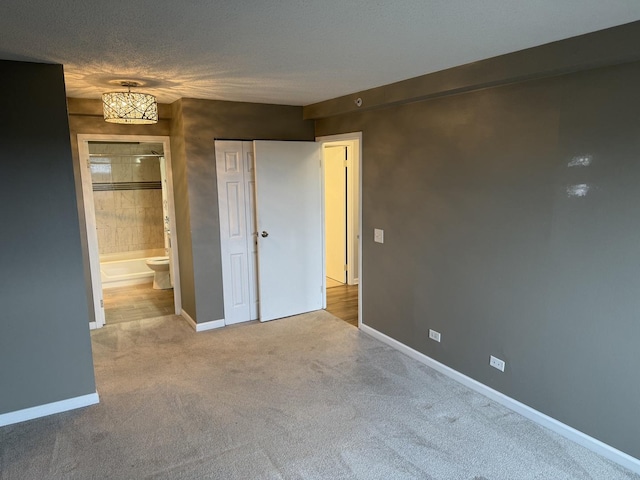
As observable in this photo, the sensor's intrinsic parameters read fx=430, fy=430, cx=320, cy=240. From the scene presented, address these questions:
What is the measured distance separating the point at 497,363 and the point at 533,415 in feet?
1.30

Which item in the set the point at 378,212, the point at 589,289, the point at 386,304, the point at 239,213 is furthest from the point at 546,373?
the point at 239,213

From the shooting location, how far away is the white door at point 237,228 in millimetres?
4527

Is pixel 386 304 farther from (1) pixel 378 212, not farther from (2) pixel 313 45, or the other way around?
(2) pixel 313 45

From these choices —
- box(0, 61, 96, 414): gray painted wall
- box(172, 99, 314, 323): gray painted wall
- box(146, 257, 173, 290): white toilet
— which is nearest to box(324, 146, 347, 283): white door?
box(172, 99, 314, 323): gray painted wall

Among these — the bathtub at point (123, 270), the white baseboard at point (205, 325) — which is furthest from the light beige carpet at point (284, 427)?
the bathtub at point (123, 270)

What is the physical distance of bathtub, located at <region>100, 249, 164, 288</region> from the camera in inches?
257

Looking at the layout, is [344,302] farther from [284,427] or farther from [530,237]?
[530,237]

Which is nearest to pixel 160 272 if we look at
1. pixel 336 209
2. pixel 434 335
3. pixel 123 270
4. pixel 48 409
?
pixel 123 270

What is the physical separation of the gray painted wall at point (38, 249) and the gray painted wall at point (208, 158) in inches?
58.0

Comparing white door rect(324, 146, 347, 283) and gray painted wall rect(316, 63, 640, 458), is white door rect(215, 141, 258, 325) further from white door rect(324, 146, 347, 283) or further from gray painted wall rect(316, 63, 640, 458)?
white door rect(324, 146, 347, 283)

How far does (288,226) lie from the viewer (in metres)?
4.84

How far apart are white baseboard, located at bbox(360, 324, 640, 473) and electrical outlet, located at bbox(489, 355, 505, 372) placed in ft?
0.61

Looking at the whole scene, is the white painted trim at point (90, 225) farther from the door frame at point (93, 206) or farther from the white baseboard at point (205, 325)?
the white baseboard at point (205, 325)

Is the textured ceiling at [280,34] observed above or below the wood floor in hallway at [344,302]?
above
